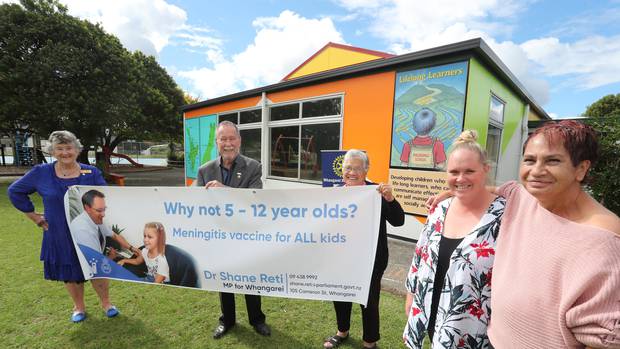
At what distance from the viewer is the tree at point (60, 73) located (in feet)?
→ 32.2

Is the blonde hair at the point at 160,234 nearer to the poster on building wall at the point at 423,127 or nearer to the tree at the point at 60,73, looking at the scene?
the poster on building wall at the point at 423,127

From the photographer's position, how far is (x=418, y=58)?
15.0ft

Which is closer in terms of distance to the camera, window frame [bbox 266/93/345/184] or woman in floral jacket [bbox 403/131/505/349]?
woman in floral jacket [bbox 403/131/505/349]

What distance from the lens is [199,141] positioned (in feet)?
32.8

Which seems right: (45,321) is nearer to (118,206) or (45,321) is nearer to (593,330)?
(118,206)

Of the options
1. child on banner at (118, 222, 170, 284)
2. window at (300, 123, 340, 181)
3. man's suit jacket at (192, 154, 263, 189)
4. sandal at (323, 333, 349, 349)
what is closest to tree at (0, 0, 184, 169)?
window at (300, 123, 340, 181)

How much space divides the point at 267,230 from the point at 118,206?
1.45 metres

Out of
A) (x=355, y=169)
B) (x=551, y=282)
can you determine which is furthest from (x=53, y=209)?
(x=551, y=282)

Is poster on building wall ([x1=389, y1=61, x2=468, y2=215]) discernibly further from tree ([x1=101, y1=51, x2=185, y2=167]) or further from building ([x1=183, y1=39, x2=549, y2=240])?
tree ([x1=101, y1=51, x2=185, y2=167])

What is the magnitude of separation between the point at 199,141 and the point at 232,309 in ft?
28.4

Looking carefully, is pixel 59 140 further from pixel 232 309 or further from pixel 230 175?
pixel 232 309

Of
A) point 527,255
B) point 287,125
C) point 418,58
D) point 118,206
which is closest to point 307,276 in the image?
point 527,255

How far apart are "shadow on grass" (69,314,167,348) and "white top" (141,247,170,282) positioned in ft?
1.81

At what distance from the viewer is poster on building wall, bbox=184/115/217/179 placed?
31.0 ft
